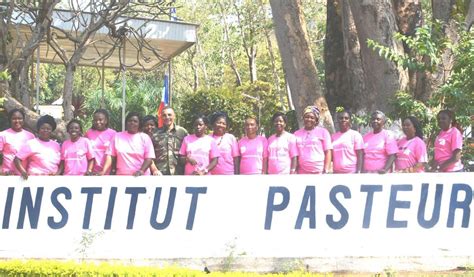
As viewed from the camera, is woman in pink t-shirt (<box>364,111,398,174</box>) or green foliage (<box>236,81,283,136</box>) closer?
woman in pink t-shirt (<box>364,111,398,174</box>)

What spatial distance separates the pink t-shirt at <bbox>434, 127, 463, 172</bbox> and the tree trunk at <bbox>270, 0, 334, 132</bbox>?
333 cm

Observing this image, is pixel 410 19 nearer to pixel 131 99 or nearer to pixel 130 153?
pixel 130 153

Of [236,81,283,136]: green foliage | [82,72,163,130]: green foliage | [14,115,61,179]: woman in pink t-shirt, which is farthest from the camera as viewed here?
[236,81,283,136]: green foliage

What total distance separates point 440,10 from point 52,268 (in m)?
8.74

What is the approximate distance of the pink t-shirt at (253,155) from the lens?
853 cm

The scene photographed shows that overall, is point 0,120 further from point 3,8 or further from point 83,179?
point 83,179

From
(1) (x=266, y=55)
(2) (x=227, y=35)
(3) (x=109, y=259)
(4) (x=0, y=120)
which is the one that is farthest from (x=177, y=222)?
(1) (x=266, y=55)

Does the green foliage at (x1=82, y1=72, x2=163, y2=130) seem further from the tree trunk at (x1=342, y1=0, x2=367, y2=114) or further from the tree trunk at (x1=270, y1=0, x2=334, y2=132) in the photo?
the tree trunk at (x1=270, y1=0, x2=334, y2=132)

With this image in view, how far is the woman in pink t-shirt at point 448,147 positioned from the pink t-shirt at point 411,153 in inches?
9.6

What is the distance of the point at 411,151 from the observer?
8484 millimetres

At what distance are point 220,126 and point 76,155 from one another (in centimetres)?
166

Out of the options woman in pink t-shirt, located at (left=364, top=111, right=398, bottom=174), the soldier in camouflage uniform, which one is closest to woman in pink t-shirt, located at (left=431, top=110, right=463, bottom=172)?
woman in pink t-shirt, located at (left=364, top=111, right=398, bottom=174)

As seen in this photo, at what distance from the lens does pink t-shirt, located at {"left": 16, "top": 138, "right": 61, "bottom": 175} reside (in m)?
8.06

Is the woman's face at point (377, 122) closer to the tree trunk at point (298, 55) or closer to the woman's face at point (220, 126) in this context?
the woman's face at point (220, 126)
